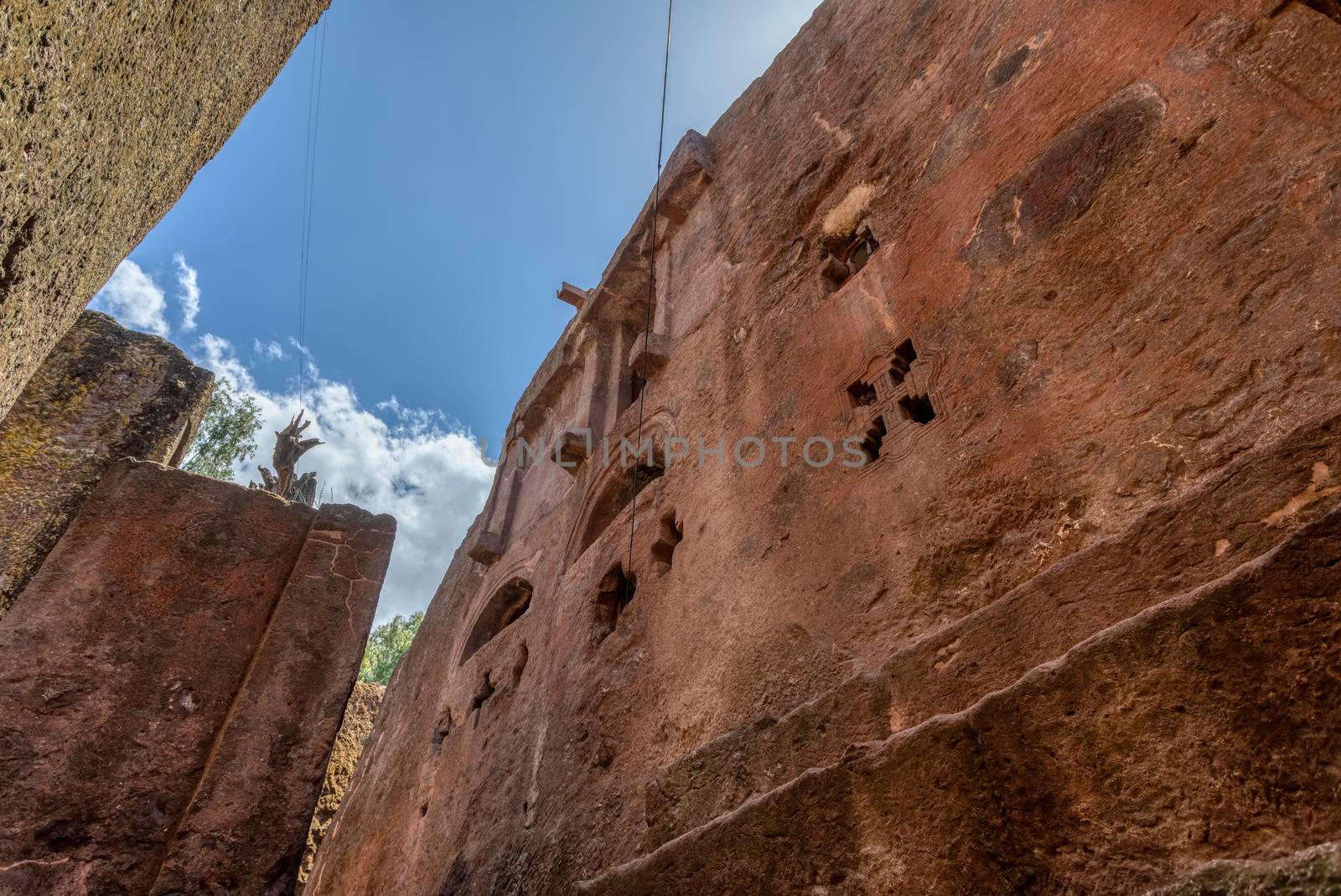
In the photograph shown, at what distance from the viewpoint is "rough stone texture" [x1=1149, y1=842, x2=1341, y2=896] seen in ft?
4.79

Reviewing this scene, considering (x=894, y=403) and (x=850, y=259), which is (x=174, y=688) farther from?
(x=850, y=259)

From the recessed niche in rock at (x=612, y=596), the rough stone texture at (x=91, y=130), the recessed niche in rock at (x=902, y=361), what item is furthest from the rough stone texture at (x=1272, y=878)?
the recessed niche in rock at (x=612, y=596)

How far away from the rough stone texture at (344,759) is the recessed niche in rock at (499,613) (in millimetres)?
1499

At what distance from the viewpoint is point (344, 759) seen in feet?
30.9

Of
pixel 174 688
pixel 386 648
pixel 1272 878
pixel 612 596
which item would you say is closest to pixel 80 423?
pixel 174 688

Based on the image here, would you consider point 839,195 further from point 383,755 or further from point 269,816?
point 383,755

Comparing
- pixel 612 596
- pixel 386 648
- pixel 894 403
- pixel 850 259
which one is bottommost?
pixel 894 403

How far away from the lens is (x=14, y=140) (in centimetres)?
157

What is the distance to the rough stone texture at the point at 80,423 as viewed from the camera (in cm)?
337

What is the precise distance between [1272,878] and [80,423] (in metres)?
4.53

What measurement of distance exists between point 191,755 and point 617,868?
71.4 inches

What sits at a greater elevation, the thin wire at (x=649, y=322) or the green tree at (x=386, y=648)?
the green tree at (x=386, y=648)

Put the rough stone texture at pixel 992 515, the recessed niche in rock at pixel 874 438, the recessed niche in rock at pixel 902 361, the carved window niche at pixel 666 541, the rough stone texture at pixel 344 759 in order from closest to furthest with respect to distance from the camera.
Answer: the rough stone texture at pixel 992 515, the recessed niche in rock at pixel 874 438, the recessed niche in rock at pixel 902 361, the carved window niche at pixel 666 541, the rough stone texture at pixel 344 759

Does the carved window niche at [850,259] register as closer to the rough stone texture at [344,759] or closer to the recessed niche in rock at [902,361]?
the recessed niche in rock at [902,361]
